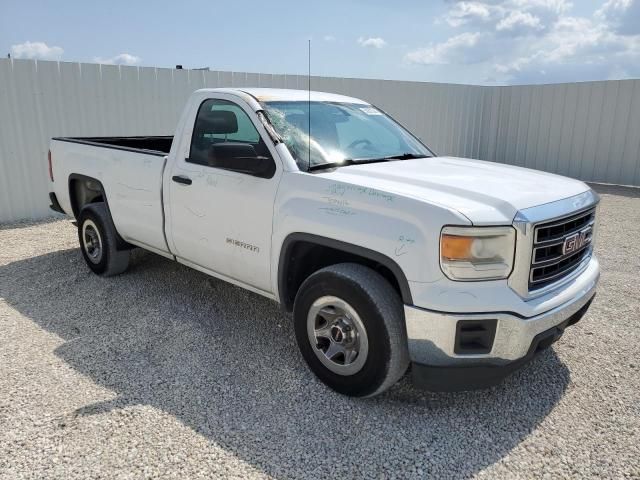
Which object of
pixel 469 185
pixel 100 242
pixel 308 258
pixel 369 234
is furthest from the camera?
pixel 100 242

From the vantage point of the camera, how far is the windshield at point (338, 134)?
144 inches

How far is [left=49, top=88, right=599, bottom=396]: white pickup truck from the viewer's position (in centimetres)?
275

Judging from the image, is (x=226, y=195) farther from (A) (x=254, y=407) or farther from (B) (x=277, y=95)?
(A) (x=254, y=407)

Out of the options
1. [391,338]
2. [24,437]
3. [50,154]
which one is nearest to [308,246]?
[391,338]

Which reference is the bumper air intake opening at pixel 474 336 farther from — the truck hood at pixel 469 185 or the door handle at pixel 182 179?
the door handle at pixel 182 179

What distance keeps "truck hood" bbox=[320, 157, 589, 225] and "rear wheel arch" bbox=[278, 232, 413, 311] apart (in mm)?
393

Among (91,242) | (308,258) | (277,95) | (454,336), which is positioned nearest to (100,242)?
(91,242)

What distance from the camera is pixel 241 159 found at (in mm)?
3459

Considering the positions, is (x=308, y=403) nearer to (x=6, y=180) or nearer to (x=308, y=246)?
(x=308, y=246)

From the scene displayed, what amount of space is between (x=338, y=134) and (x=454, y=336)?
6.27ft

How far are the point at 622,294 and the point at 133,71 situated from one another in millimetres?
8381

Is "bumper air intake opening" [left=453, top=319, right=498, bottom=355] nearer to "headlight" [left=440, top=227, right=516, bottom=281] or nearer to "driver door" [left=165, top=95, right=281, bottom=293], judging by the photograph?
"headlight" [left=440, top=227, right=516, bottom=281]

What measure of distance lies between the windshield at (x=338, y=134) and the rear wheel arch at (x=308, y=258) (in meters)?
0.51

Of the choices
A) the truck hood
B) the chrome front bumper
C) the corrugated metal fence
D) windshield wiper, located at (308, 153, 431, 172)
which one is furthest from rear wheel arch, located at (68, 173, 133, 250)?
the chrome front bumper
